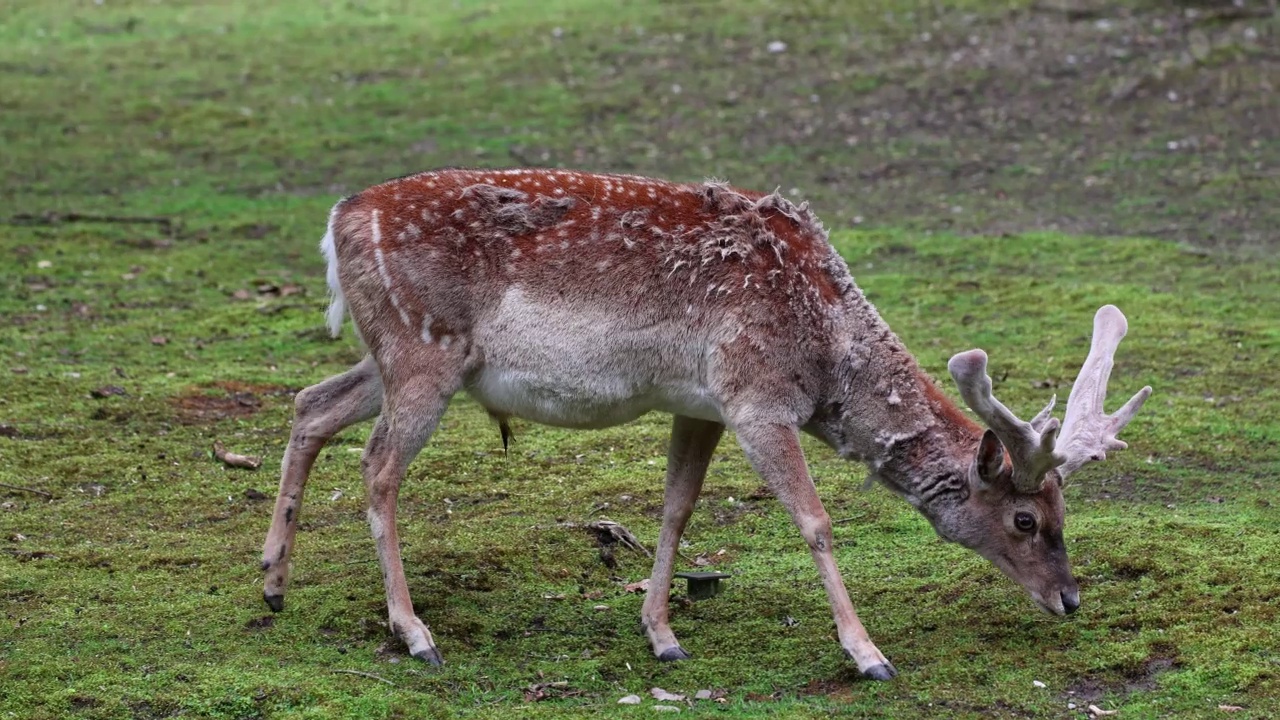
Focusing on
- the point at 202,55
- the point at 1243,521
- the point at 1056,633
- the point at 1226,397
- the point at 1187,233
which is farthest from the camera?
the point at 202,55

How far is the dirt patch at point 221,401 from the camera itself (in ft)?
31.3

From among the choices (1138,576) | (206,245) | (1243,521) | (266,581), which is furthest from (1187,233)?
(266,581)

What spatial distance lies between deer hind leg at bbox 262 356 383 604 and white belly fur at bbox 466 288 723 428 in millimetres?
773

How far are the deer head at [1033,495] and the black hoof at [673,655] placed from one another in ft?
3.92

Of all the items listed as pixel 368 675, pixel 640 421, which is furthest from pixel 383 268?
pixel 640 421

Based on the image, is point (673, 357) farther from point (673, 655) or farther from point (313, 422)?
point (313, 422)

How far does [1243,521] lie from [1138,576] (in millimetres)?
1050

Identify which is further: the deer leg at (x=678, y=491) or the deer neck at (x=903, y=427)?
the deer leg at (x=678, y=491)

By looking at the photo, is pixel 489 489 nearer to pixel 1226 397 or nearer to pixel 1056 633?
pixel 1056 633

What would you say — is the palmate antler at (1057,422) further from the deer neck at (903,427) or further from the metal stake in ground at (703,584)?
the metal stake in ground at (703,584)

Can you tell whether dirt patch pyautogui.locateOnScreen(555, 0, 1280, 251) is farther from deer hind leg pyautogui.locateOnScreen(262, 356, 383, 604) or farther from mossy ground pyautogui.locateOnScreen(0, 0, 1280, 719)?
deer hind leg pyautogui.locateOnScreen(262, 356, 383, 604)

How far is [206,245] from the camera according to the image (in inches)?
541

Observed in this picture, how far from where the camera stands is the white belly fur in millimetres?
6438

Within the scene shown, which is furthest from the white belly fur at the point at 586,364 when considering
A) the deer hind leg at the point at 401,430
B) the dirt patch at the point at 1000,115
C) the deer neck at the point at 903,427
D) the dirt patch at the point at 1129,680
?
the dirt patch at the point at 1000,115
